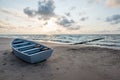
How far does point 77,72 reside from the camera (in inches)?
279

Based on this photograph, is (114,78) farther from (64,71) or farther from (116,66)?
(64,71)

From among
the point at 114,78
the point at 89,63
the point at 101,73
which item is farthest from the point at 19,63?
the point at 114,78

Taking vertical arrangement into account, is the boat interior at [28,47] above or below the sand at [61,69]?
above

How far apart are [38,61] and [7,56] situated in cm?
270

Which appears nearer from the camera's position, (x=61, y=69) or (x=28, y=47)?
(x=61, y=69)

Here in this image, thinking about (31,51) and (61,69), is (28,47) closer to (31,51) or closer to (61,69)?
(31,51)

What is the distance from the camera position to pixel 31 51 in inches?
363

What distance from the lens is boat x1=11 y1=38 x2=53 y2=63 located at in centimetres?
803

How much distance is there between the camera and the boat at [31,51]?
803cm

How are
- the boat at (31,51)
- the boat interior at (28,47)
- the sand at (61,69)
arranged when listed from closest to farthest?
the sand at (61,69) < the boat at (31,51) < the boat interior at (28,47)

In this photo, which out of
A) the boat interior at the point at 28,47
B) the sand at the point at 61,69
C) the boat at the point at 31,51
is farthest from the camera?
the boat interior at the point at 28,47

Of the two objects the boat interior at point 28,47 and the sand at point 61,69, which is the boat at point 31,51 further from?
the sand at point 61,69

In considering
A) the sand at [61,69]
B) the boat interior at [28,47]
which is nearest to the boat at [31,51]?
the boat interior at [28,47]

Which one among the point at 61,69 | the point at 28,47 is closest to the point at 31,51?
the point at 28,47
